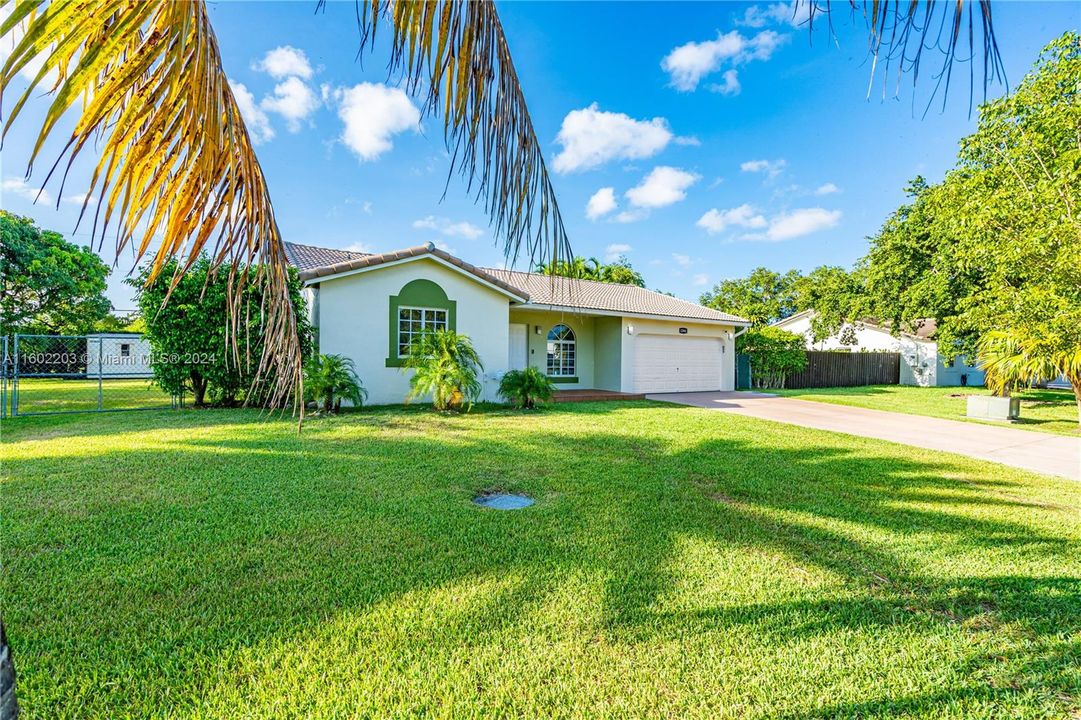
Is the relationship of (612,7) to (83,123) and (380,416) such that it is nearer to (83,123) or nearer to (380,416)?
(83,123)

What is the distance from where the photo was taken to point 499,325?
13.1m

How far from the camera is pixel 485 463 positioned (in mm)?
6188

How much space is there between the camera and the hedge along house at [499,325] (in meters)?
11.1

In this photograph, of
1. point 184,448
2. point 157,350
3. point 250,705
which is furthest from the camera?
point 157,350

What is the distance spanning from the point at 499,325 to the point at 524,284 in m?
3.86

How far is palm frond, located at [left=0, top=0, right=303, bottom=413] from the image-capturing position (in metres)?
1.16

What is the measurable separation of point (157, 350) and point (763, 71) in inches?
468

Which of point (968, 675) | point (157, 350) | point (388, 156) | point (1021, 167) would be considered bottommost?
point (968, 675)

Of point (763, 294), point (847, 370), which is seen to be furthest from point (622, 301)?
point (763, 294)

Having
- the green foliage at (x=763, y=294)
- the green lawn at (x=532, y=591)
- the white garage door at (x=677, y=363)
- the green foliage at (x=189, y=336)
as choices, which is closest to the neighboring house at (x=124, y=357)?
the green foliage at (x=189, y=336)

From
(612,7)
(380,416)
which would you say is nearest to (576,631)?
(612,7)

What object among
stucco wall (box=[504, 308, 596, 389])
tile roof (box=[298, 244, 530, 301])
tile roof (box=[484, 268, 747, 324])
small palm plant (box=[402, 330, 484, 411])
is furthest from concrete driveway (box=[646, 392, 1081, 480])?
small palm plant (box=[402, 330, 484, 411])

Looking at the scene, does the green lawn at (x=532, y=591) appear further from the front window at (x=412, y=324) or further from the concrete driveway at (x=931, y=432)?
the front window at (x=412, y=324)

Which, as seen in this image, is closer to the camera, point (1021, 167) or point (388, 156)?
point (388, 156)
